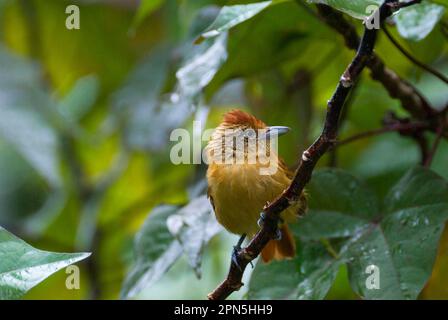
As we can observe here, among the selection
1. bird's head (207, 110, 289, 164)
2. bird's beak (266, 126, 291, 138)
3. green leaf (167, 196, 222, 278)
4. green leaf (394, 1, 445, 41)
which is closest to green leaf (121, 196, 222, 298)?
green leaf (167, 196, 222, 278)

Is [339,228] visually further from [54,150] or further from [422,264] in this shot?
[54,150]

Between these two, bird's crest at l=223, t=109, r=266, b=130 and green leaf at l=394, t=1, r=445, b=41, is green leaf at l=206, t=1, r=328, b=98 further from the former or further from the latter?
green leaf at l=394, t=1, r=445, b=41

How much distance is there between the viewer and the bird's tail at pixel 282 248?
2.03 metres

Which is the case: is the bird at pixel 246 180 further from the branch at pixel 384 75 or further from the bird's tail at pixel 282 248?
the branch at pixel 384 75

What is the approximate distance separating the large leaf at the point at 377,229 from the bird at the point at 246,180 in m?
0.07

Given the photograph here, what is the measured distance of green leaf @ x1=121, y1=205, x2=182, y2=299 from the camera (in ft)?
6.26

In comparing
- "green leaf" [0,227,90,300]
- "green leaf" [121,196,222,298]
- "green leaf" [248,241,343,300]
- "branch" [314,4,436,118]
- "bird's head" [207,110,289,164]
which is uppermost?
"branch" [314,4,436,118]

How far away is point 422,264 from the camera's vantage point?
1691mm

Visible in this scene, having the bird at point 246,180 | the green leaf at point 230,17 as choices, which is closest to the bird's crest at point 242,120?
the bird at point 246,180

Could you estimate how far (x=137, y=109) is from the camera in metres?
2.86

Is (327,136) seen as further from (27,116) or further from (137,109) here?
(27,116)

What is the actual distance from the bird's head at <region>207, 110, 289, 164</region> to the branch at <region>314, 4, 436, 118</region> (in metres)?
0.31

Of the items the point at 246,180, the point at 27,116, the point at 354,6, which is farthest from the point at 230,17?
the point at 27,116
